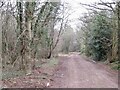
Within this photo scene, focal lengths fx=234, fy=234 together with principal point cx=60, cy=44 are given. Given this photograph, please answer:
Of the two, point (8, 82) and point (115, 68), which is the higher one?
point (8, 82)

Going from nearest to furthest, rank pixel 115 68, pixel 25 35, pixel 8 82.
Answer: pixel 8 82 → pixel 25 35 → pixel 115 68

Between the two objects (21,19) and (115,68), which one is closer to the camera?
(21,19)

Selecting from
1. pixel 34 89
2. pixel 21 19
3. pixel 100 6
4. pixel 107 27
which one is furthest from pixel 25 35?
pixel 107 27

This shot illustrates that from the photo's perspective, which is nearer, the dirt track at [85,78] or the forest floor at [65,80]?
the forest floor at [65,80]

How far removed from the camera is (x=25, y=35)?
632 inches

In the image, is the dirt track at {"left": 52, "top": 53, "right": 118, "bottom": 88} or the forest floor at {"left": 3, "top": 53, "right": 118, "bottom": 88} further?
the dirt track at {"left": 52, "top": 53, "right": 118, "bottom": 88}

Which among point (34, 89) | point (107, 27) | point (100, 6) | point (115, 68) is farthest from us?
point (107, 27)

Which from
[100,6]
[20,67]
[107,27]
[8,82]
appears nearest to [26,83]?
[8,82]

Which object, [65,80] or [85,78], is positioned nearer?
[65,80]

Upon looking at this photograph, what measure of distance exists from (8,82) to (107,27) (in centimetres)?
2226

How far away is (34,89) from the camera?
10820 mm

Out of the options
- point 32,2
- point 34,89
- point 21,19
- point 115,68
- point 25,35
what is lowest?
point 115,68

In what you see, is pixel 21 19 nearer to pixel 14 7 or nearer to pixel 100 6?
pixel 14 7

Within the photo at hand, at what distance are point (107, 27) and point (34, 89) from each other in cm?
2247
